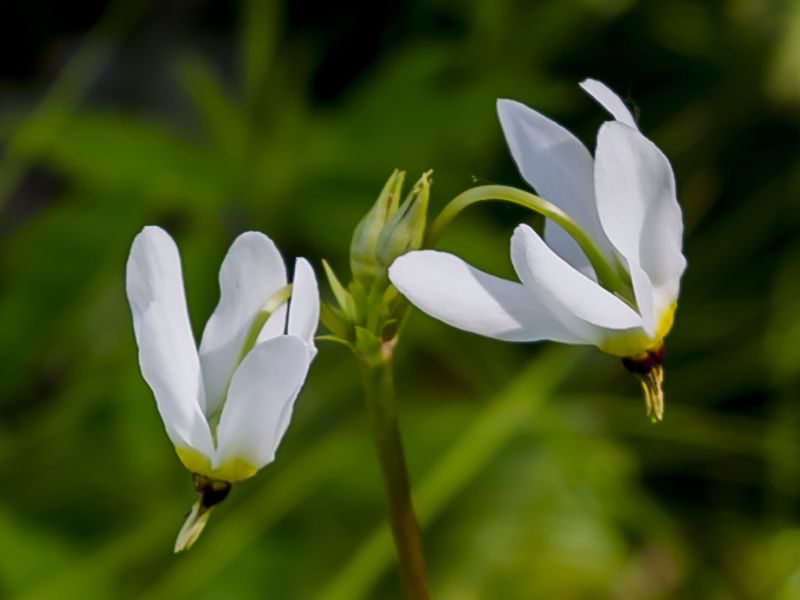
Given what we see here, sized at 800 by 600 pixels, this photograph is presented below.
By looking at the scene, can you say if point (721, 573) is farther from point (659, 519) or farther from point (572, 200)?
point (572, 200)

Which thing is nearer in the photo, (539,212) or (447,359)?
(539,212)

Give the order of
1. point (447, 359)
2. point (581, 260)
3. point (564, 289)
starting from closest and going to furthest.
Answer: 1. point (564, 289)
2. point (581, 260)
3. point (447, 359)

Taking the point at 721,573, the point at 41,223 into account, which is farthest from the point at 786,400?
the point at 41,223

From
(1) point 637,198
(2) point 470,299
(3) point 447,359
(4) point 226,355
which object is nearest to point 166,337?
(4) point 226,355

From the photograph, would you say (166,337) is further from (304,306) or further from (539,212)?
(539,212)

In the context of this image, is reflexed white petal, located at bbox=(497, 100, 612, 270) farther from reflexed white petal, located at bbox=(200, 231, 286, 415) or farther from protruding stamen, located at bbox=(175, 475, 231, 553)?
protruding stamen, located at bbox=(175, 475, 231, 553)

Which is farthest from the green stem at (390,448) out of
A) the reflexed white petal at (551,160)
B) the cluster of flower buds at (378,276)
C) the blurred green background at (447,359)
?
the blurred green background at (447,359)

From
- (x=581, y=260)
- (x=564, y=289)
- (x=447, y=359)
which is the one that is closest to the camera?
(x=564, y=289)
